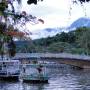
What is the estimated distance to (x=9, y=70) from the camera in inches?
2355

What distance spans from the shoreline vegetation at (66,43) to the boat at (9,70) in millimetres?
50505

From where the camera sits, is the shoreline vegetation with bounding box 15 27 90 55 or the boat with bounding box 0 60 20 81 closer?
the boat with bounding box 0 60 20 81

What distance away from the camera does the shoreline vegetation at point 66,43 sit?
4605 inches

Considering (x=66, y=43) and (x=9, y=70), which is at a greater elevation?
(x=66, y=43)

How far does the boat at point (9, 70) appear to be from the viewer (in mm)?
59219

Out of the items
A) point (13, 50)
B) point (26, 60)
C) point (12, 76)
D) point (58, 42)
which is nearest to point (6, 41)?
point (13, 50)

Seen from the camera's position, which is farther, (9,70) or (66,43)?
(66,43)

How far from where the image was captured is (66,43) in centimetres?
14550

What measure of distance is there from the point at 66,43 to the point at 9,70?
86494mm

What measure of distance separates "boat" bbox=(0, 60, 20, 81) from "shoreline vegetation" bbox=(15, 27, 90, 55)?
5050cm

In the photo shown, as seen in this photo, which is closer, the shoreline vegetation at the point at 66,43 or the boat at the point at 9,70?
the boat at the point at 9,70

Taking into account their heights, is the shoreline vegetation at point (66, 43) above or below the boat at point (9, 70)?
above

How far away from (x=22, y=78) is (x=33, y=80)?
94.5 inches

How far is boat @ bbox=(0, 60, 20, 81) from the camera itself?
194ft
